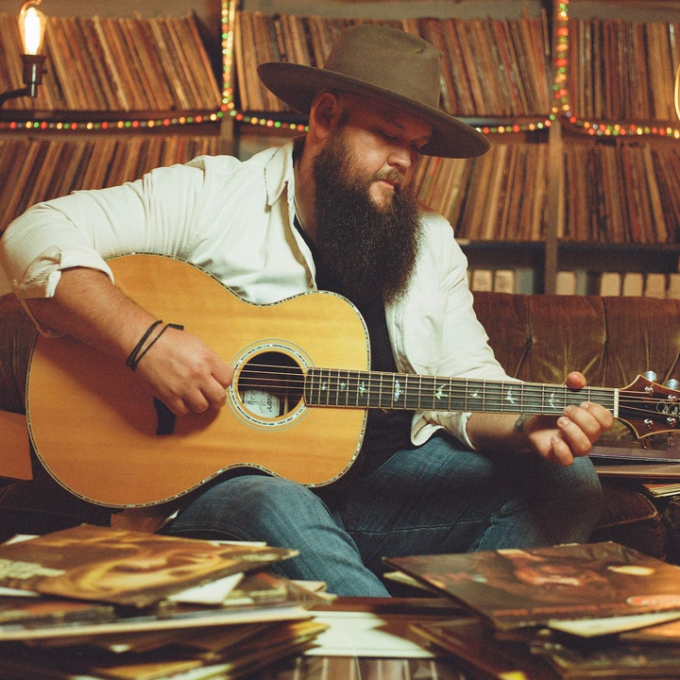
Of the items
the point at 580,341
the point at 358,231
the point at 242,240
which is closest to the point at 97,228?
the point at 242,240

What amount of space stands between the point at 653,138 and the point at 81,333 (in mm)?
2775

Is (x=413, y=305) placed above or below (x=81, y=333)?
above

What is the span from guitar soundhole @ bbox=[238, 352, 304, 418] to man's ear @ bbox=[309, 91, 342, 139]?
0.61 m

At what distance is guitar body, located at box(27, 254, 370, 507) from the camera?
140 cm

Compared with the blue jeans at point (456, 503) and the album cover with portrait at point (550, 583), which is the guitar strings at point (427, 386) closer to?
the blue jeans at point (456, 503)

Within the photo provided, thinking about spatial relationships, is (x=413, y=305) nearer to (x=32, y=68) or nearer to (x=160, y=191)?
(x=160, y=191)

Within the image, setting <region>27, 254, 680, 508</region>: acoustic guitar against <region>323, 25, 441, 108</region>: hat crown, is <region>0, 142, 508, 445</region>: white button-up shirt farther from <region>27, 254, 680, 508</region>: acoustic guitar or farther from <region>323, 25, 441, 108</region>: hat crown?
<region>323, 25, 441, 108</region>: hat crown

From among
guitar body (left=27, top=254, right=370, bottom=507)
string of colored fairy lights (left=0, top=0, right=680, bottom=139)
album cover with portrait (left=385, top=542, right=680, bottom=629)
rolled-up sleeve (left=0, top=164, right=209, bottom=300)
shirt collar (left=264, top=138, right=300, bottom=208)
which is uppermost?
string of colored fairy lights (left=0, top=0, right=680, bottom=139)

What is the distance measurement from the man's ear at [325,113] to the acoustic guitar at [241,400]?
50cm

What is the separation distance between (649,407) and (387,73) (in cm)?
91

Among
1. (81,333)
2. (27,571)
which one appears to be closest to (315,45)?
(81,333)

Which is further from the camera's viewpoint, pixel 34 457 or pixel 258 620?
pixel 34 457

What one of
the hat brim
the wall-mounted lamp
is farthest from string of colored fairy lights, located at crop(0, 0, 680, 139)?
the hat brim

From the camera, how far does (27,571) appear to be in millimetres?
757
